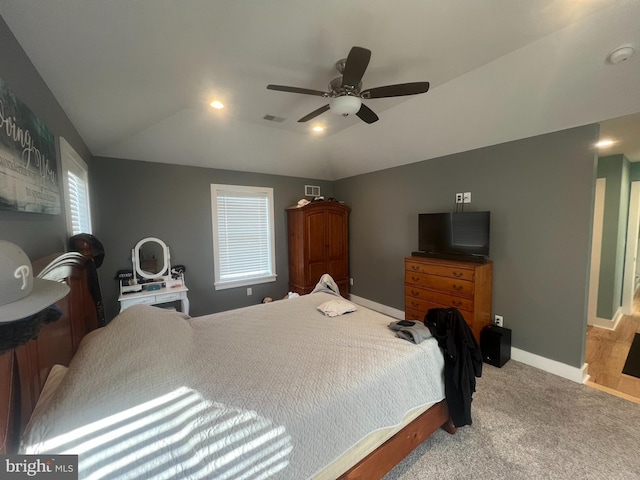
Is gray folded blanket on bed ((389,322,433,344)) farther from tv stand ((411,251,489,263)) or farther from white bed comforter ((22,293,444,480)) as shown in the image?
tv stand ((411,251,489,263))

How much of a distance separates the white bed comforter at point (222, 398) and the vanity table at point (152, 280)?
1.35m

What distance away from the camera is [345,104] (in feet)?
5.76

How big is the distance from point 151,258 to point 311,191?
2745mm

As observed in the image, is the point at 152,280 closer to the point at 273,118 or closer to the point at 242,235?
the point at 242,235

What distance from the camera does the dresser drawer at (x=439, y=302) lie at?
2.64 meters

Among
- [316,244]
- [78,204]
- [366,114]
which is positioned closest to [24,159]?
[78,204]

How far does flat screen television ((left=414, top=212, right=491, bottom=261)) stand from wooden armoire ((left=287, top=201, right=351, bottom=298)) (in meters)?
1.51

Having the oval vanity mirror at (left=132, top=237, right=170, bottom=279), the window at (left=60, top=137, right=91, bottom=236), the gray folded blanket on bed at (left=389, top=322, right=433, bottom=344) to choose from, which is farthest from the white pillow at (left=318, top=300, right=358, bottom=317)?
the oval vanity mirror at (left=132, top=237, right=170, bottom=279)

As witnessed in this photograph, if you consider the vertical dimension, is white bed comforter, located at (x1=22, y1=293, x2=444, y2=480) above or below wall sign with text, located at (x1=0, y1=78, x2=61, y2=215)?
below

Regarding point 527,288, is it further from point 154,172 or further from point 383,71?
point 154,172

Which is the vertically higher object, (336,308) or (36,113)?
(36,113)

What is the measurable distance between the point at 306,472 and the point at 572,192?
10.0 feet

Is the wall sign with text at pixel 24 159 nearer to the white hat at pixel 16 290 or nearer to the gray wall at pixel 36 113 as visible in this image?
the gray wall at pixel 36 113

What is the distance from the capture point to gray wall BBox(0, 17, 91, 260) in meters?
1.03
